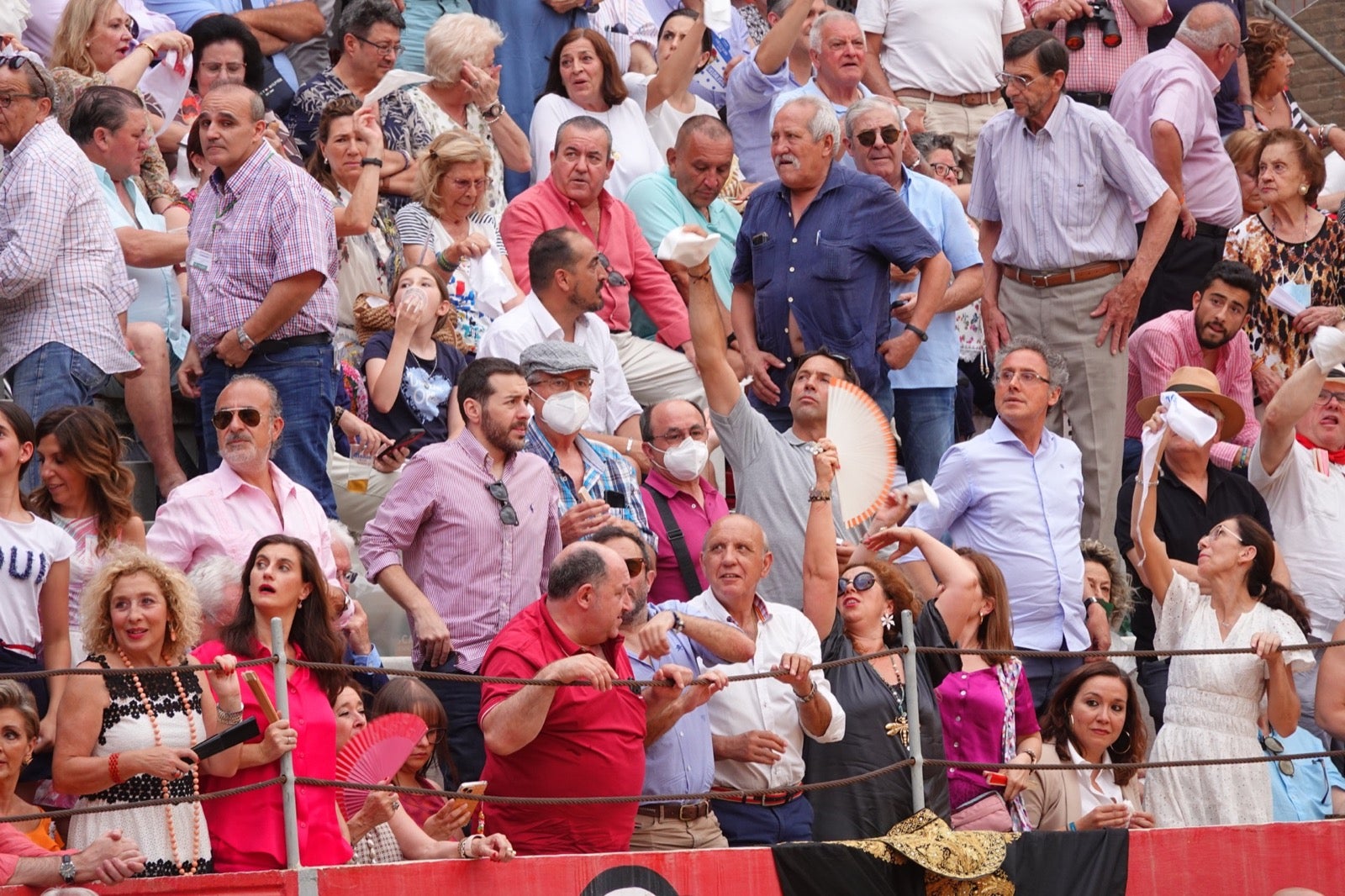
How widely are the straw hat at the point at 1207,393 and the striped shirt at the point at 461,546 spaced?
3.28 m

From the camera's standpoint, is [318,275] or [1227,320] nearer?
[318,275]

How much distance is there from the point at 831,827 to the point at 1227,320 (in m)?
4.18

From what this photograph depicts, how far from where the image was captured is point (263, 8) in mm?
11227

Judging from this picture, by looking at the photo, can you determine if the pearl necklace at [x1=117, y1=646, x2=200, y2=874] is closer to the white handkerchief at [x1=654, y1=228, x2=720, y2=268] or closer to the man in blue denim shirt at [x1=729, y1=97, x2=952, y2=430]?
the white handkerchief at [x1=654, y1=228, x2=720, y2=268]

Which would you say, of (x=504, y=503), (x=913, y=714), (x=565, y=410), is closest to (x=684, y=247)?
(x=565, y=410)

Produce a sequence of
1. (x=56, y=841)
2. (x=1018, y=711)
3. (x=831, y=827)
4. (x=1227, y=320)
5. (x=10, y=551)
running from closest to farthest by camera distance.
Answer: (x=56, y=841) → (x=10, y=551) → (x=831, y=827) → (x=1018, y=711) → (x=1227, y=320)

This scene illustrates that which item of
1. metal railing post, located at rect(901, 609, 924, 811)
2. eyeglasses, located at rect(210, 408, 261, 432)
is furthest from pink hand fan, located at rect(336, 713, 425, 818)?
metal railing post, located at rect(901, 609, 924, 811)

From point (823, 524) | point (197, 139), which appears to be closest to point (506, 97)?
point (197, 139)

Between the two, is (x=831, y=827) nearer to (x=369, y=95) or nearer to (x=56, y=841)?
(x=56, y=841)

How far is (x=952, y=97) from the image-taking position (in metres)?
12.4

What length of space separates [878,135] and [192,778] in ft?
17.4

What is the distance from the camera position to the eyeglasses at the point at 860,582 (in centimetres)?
755

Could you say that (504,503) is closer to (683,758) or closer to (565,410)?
(565,410)

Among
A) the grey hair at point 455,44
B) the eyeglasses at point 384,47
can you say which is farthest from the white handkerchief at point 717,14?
the eyeglasses at point 384,47
